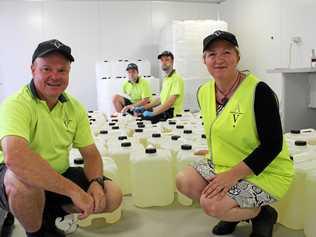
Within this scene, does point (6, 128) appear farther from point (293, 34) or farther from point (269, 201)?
point (293, 34)

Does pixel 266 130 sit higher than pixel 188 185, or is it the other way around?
pixel 266 130

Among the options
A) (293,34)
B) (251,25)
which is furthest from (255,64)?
(293,34)

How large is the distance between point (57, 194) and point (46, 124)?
10.6 inches

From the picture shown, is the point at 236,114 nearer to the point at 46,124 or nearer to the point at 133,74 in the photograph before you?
the point at 46,124

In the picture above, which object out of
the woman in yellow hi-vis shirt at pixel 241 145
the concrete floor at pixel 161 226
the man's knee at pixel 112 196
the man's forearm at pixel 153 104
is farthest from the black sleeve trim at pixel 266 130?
the man's forearm at pixel 153 104

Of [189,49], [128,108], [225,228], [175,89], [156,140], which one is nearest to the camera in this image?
[225,228]

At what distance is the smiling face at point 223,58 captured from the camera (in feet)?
4.38

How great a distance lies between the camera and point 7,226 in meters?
1.59

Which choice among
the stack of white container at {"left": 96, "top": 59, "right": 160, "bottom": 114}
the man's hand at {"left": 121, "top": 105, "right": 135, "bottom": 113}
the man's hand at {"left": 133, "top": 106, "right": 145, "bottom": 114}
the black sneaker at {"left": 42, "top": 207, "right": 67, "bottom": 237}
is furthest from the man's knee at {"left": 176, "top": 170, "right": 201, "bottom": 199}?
the stack of white container at {"left": 96, "top": 59, "right": 160, "bottom": 114}

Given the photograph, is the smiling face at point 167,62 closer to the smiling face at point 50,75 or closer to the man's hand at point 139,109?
the man's hand at point 139,109

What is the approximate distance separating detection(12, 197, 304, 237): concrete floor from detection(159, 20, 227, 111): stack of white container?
3562 mm

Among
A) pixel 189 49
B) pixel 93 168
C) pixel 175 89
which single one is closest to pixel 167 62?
pixel 175 89

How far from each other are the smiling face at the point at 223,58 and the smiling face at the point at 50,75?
0.56m

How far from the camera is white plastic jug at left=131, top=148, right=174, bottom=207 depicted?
5.89 feet
